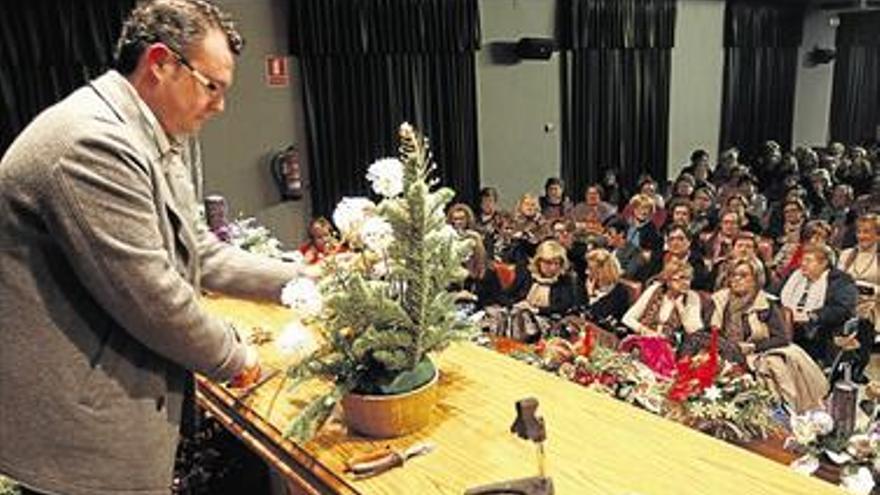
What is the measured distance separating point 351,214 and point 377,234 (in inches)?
3.8

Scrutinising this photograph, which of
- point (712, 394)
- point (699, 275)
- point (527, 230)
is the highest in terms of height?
point (712, 394)

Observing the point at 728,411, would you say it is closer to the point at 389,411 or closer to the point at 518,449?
the point at 518,449

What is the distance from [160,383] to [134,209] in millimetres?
307

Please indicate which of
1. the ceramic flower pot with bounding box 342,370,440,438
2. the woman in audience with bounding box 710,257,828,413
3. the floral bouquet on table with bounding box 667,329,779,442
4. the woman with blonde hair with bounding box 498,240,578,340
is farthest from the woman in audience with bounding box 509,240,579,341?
the ceramic flower pot with bounding box 342,370,440,438

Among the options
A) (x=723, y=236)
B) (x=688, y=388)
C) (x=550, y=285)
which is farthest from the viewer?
(x=723, y=236)

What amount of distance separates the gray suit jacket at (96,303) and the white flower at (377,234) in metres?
0.27

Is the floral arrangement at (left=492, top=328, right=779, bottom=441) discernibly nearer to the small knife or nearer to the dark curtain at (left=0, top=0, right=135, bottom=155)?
the small knife

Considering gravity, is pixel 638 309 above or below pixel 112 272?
below

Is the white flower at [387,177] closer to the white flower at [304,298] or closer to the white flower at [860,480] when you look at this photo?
the white flower at [304,298]

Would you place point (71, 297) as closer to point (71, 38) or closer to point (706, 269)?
point (706, 269)

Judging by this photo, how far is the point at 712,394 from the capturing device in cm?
194

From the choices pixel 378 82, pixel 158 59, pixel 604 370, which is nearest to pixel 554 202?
pixel 378 82

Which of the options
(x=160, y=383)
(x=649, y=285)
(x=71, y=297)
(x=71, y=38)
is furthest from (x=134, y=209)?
(x=71, y=38)

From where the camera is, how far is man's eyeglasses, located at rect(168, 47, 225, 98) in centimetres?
110
